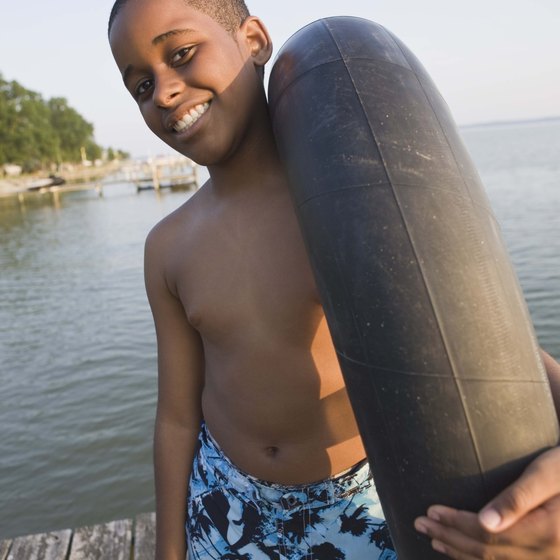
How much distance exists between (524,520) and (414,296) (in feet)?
1.36

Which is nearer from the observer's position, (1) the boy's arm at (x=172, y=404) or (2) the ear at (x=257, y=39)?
(2) the ear at (x=257, y=39)

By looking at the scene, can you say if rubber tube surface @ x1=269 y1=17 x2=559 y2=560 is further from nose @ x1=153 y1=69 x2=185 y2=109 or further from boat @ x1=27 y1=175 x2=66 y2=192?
boat @ x1=27 y1=175 x2=66 y2=192

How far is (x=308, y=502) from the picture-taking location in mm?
1691

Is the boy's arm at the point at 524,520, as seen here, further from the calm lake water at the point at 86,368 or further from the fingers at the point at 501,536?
the calm lake water at the point at 86,368

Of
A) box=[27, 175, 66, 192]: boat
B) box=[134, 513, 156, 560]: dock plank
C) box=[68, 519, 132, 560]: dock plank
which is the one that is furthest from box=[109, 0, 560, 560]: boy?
box=[27, 175, 66, 192]: boat

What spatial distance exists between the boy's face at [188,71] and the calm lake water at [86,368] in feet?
19.6

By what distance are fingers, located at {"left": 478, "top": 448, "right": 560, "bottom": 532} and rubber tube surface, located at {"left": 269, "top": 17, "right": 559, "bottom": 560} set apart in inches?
2.1

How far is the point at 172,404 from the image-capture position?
199 centimetres

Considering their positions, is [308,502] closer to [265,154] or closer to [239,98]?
[265,154]

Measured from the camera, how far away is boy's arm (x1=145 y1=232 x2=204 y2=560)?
190cm

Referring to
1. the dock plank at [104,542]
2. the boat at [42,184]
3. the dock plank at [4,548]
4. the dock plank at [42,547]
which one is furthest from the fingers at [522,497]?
the boat at [42,184]

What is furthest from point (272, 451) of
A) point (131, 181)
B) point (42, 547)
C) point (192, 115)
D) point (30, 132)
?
point (30, 132)

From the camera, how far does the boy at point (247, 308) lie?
1.60 meters

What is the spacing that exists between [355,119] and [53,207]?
150 ft
